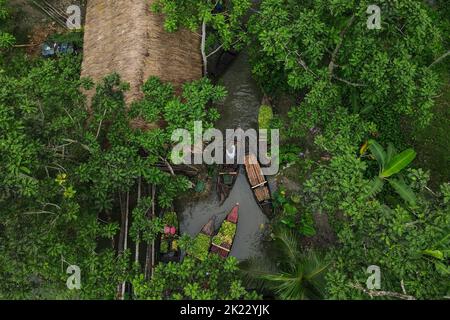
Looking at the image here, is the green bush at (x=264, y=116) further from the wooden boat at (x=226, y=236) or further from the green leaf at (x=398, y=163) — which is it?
the green leaf at (x=398, y=163)

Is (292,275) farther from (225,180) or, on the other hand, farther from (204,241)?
(225,180)

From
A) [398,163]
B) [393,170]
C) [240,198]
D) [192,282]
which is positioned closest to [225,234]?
[240,198]

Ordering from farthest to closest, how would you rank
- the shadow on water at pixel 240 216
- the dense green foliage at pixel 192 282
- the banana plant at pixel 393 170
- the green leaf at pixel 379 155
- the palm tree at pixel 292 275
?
the shadow on water at pixel 240 216 → the green leaf at pixel 379 155 → the banana plant at pixel 393 170 → the palm tree at pixel 292 275 → the dense green foliage at pixel 192 282

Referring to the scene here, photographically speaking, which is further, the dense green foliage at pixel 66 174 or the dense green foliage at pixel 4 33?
the dense green foliage at pixel 4 33

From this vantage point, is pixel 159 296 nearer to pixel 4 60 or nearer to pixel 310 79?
pixel 310 79

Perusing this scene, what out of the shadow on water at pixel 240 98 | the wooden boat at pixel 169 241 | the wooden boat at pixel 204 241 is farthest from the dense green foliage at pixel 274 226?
the shadow on water at pixel 240 98

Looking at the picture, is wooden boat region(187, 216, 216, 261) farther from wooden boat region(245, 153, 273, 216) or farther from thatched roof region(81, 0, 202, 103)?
thatched roof region(81, 0, 202, 103)
